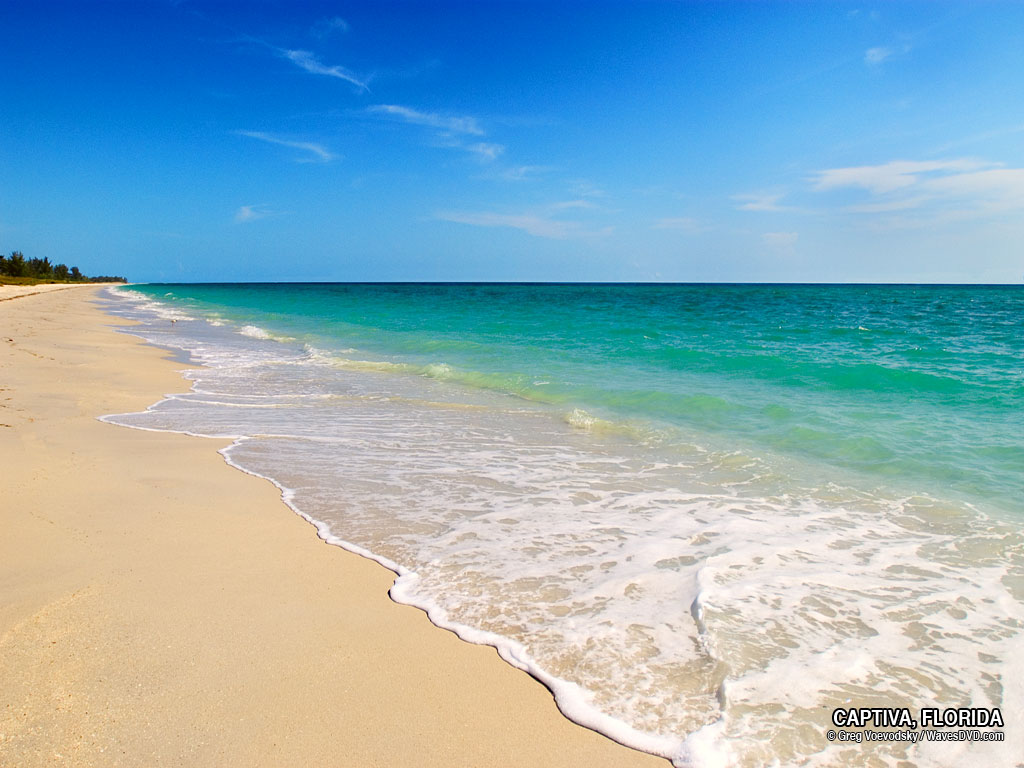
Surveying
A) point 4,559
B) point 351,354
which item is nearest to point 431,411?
point 4,559

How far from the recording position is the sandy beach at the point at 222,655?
7.22 feet

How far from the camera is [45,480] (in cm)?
497

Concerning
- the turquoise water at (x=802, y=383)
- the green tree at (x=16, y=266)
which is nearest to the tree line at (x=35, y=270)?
the green tree at (x=16, y=266)

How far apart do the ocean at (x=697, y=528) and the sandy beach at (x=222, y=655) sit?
0.82ft

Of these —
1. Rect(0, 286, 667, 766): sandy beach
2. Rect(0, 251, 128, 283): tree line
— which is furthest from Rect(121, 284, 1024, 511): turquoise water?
Rect(0, 251, 128, 283): tree line

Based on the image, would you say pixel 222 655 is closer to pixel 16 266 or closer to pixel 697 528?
pixel 697 528

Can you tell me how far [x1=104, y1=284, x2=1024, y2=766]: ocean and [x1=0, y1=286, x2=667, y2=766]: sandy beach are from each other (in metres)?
0.25

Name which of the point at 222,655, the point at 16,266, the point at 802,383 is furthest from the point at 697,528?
the point at 16,266

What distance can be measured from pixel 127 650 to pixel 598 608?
2.36 m

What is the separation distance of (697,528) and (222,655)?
3327mm

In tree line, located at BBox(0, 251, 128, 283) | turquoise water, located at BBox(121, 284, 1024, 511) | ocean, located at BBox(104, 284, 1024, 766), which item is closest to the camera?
ocean, located at BBox(104, 284, 1024, 766)

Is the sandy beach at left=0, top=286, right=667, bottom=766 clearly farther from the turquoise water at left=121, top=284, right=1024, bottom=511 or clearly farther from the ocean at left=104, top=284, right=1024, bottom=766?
the turquoise water at left=121, top=284, right=1024, bottom=511

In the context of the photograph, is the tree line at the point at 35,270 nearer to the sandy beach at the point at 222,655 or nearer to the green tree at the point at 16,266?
the green tree at the point at 16,266

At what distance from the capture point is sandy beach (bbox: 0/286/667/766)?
2.20 m
